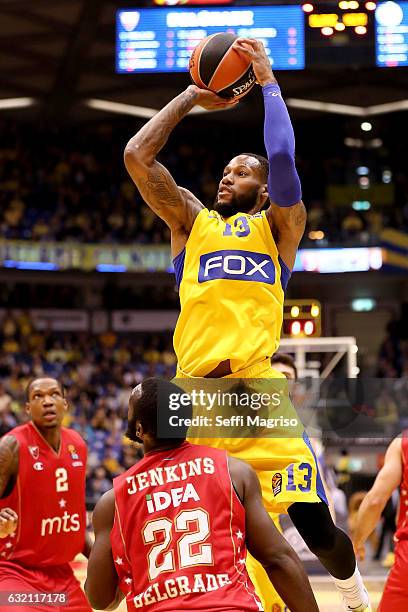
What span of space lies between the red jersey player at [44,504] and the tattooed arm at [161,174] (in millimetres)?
1734

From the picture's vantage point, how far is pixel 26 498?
5285mm

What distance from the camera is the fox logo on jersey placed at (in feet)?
12.6

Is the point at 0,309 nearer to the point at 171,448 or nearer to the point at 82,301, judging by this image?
the point at 82,301

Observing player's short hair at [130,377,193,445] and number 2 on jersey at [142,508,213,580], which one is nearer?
number 2 on jersey at [142,508,213,580]

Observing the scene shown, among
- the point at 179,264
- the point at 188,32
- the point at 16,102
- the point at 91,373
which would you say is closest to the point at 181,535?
the point at 179,264

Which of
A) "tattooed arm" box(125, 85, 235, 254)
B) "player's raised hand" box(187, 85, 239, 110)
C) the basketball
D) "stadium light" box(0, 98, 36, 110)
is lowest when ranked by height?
"tattooed arm" box(125, 85, 235, 254)

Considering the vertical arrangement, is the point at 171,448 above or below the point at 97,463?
above

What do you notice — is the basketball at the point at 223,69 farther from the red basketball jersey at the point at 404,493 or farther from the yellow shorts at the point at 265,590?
the yellow shorts at the point at 265,590

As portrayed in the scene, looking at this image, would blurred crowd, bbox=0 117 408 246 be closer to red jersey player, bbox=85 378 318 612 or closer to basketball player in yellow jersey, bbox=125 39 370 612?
basketball player in yellow jersey, bbox=125 39 370 612

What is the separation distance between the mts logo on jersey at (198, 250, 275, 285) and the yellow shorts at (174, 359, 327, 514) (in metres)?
0.37

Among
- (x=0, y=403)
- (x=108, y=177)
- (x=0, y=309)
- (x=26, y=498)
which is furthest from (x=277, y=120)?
(x=108, y=177)

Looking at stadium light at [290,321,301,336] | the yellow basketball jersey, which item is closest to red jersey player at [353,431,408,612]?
the yellow basketball jersey

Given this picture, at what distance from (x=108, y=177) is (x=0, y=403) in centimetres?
842

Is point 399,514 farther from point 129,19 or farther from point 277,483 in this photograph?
point 129,19
